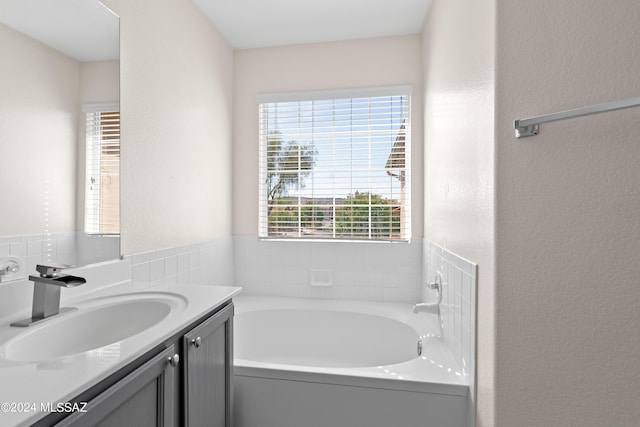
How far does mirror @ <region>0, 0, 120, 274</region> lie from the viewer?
1149 mm

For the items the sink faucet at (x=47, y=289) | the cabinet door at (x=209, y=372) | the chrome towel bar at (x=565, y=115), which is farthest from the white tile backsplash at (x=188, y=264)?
the chrome towel bar at (x=565, y=115)

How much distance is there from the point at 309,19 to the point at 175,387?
245 centimetres

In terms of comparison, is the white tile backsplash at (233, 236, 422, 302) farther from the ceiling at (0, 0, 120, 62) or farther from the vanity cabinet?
the ceiling at (0, 0, 120, 62)

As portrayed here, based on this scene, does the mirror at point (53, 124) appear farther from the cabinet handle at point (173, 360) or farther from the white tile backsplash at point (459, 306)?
the white tile backsplash at point (459, 306)

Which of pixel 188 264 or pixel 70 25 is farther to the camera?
pixel 188 264

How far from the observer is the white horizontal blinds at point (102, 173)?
148 cm

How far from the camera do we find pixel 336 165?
112 inches

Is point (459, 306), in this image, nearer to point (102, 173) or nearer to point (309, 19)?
point (102, 173)

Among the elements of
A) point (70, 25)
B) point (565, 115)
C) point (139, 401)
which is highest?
point (70, 25)

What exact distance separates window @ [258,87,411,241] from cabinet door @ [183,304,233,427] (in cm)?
150

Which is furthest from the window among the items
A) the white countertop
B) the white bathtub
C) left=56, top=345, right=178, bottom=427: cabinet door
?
left=56, top=345, right=178, bottom=427: cabinet door

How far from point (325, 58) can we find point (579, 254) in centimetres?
235

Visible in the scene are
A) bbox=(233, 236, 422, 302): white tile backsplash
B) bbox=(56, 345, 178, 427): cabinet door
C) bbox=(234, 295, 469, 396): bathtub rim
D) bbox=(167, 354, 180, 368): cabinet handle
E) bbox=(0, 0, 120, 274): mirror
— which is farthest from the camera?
bbox=(233, 236, 422, 302): white tile backsplash

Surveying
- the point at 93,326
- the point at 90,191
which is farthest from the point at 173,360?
the point at 90,191
